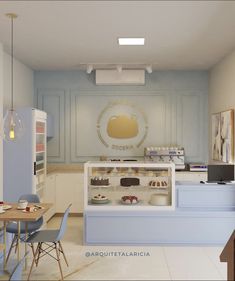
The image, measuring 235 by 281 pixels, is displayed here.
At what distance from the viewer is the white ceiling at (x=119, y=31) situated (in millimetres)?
3984

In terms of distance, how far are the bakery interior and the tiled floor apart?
0.02 meters

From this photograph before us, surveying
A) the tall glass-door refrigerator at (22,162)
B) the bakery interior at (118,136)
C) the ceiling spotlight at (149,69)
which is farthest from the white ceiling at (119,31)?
the tall glass-door refrigerator at (22,162)

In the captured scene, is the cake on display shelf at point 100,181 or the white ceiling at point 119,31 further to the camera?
the cake on display shelf at point 100,181

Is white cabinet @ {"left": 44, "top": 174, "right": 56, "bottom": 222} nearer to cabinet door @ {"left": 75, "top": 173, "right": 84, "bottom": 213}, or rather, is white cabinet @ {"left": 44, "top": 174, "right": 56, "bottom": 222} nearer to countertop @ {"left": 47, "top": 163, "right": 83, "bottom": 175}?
cabinet door @ {"left": 75, "top": 173, "right": 84, "bottom": 213}

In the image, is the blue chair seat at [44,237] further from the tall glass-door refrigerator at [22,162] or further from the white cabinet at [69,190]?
the white cabinet at [69,190]

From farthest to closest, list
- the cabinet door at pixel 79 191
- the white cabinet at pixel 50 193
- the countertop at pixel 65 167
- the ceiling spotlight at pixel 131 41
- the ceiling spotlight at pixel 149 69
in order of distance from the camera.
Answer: the countertop at pixel 65 167 < the cabinet door at pixel 79 191 < the ceiling spotlight at pixel 149 69 < the white cabinet at pixel 50 193 < the ceiling spotlight at pixel 131 41

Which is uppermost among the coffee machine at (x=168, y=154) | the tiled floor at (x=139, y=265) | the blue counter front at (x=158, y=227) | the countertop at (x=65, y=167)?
the coffee machine at (x=168, y=154)

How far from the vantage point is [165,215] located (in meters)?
5.25

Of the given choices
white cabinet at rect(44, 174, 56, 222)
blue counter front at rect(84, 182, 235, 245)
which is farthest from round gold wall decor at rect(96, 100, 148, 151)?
blue counter front at rect(84, 182, 235, 245)

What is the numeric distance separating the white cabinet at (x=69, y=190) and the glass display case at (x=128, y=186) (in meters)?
1.85

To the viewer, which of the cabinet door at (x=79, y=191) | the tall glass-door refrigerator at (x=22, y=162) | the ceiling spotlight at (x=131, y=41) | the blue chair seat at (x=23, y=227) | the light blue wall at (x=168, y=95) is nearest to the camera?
the blue chair seat at (x=23, y=227)

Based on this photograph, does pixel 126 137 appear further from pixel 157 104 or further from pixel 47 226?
pixel 47 226

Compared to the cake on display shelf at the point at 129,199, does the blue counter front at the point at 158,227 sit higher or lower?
lower

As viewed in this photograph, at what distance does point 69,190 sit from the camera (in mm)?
7266
